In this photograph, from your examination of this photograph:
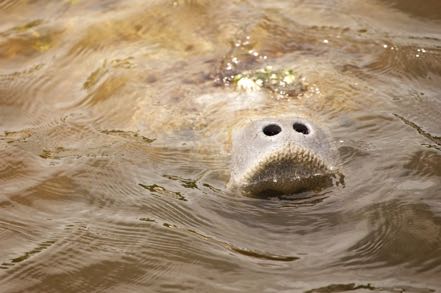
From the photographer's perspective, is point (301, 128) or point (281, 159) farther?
point (301, 128)

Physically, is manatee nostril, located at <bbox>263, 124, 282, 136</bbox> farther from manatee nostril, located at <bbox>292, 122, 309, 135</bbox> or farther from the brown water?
the brown water

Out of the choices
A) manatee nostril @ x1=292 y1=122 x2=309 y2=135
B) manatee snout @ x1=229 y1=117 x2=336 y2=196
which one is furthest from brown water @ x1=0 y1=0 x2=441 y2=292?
manatee nostril @ x1=292 y1=122 x2=309 y2=135

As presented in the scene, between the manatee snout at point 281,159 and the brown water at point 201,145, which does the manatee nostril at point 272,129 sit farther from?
the brown water at point 201,145

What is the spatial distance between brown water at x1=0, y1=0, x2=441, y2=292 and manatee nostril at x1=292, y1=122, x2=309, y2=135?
0.38 m

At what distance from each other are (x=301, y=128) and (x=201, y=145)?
0.90 metres

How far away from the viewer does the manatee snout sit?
3426 mm

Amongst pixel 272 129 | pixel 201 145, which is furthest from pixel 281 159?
pixel 201 145

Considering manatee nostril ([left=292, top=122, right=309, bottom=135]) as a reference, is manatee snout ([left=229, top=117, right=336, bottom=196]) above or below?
below

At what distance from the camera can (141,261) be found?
133 inches

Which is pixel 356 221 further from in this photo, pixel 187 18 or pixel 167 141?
pixel 187 18

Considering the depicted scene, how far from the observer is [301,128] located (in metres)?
3.61

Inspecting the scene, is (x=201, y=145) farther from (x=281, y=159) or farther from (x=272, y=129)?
(x=281, y=159)

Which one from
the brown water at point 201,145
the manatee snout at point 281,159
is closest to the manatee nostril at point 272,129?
the manatee snout at point 281,159

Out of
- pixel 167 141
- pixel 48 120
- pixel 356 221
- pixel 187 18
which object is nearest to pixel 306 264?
pixel 356 221
